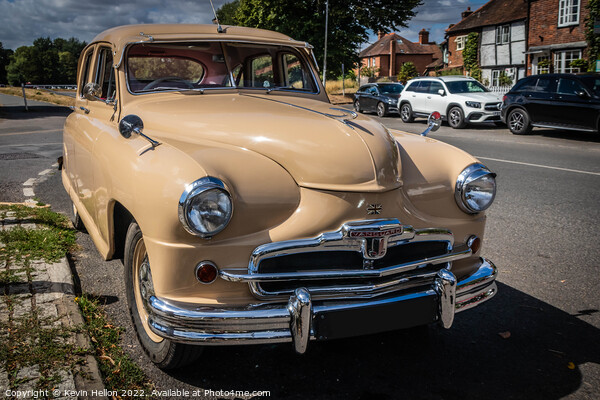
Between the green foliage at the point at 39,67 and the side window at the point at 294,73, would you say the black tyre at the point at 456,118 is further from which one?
the green foliage at the point at 39,67

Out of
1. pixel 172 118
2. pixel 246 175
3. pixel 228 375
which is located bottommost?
pixel 228 375

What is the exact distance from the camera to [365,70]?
62969 millimetres

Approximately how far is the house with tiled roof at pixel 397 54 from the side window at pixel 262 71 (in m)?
63.9

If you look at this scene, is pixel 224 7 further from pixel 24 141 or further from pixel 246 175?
pixel 246 175

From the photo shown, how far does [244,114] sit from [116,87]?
122 centimetres

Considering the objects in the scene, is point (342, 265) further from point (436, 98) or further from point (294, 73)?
point (436, 98)

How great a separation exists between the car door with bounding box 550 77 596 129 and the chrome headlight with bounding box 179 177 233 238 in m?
12.9

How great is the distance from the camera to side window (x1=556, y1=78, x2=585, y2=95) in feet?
43.5

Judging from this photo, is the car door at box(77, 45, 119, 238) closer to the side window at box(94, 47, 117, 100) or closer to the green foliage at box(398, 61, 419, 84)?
the side window at box(94, 47, 117, 100)

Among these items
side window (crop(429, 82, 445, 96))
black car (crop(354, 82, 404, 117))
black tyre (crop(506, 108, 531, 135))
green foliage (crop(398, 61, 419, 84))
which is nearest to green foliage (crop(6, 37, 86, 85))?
green foliage (crop(398, 61, 419, 84))

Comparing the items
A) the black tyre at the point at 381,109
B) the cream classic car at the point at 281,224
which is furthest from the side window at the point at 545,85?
the cream classic car at the point at 281,224

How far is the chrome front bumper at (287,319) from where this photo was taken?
7.42 ft

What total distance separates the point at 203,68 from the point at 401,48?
67304mm

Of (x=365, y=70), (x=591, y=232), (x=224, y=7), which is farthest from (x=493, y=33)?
(x=224, y=7)
